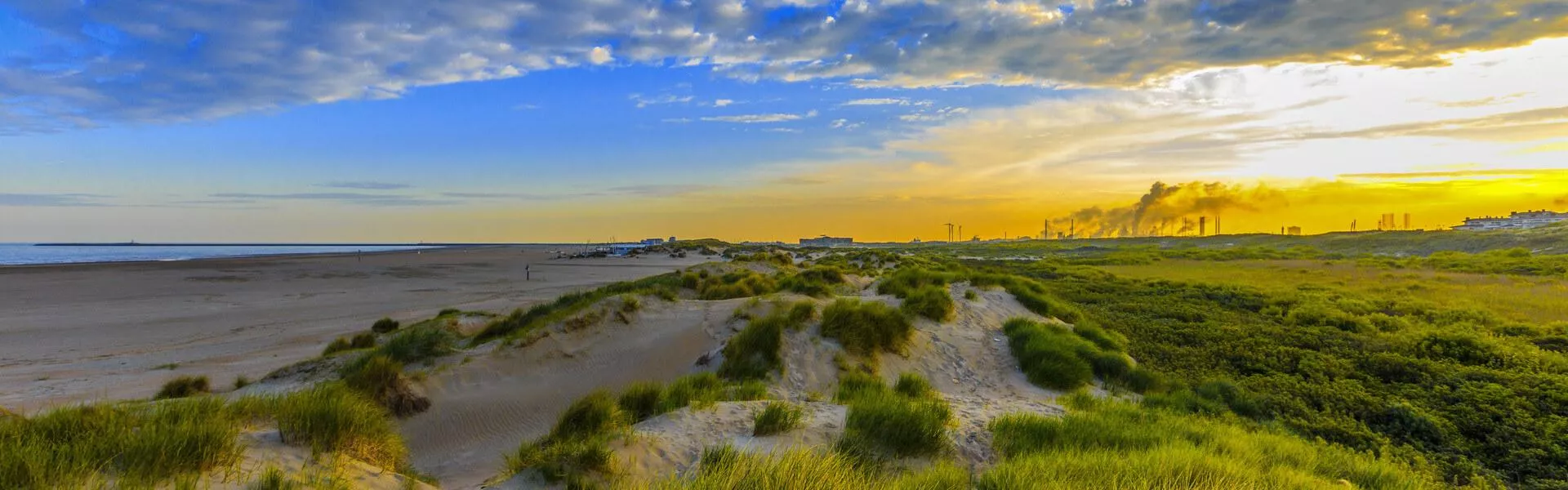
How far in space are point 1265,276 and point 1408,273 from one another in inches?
273

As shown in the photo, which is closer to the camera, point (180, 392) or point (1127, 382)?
point (180, 392)

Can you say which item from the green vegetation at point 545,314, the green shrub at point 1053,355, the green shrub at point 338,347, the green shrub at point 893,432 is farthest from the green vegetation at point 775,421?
the green shrub at point 338,347

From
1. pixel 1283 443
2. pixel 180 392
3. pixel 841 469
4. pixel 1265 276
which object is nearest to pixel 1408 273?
pixel 1265 276

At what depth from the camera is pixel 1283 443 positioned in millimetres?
6246

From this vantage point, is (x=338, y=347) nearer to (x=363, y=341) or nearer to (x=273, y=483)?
(x=363, y=341)

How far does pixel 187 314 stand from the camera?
19.8 metres

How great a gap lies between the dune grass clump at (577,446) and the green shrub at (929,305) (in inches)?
352

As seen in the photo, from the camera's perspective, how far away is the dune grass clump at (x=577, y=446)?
14.9ft

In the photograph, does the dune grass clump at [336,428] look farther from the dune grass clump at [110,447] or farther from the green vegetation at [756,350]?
the green vegetation at [756,350]

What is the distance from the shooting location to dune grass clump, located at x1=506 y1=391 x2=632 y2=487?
14.9 ft

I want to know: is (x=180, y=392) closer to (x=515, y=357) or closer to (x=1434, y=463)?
(x=515, y=357)

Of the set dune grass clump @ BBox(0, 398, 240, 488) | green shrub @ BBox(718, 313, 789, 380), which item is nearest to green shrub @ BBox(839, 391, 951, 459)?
green shrub @ BBox(718, 313, 789, 380)

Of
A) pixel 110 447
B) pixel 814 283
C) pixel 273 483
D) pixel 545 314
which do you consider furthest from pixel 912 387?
pixel 814 283

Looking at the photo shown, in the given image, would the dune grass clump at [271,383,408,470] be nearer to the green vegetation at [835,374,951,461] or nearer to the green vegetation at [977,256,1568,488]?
the green vegetation at [835,374,951,461]
